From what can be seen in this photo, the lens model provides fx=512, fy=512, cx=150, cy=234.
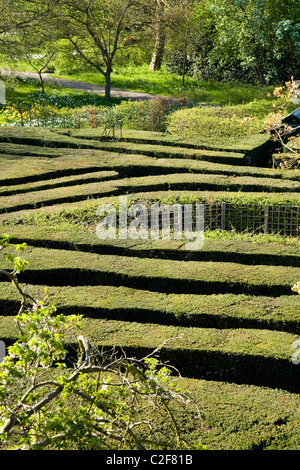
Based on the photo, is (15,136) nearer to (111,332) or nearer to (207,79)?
(111,332)

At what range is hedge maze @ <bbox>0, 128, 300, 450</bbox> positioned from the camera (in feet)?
16.8

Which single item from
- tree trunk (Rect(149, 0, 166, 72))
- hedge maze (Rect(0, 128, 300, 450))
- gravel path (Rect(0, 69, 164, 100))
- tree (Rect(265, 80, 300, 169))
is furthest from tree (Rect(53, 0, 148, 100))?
hedge maze (Rect(0, 128, 300, 450))

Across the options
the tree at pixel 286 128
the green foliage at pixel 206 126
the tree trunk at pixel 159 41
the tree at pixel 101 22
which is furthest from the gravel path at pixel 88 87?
the green foliage at pixel 206 126

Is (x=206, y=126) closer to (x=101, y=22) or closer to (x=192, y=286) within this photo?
(x=192, y=286)

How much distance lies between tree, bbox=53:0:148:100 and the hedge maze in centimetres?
1581

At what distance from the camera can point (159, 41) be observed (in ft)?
97.4

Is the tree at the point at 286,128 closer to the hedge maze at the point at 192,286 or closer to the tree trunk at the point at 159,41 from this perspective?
the hedge maze at the point at 192,286

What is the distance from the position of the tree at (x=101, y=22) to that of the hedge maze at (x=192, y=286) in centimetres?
1581

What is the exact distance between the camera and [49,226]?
941cm

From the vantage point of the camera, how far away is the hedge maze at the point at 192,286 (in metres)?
5.11

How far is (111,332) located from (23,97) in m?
22.6

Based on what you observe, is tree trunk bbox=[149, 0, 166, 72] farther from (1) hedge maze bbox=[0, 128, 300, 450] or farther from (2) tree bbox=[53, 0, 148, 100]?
(1) hedge maze bbox=[0, 128, 300, 450]

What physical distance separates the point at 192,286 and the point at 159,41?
83.4 feet

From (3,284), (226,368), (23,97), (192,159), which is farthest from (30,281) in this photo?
(23,97)
